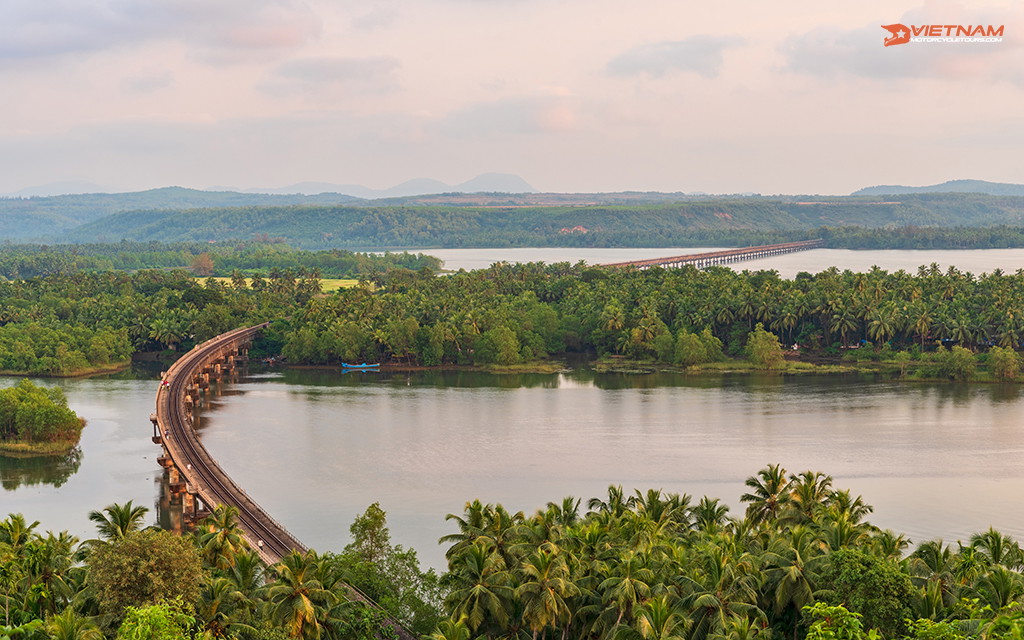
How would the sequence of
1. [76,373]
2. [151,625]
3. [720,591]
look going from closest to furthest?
[151,625], [720,591], [76,373]

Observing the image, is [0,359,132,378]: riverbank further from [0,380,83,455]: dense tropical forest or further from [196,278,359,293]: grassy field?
[196,278,359,293]: grassy field

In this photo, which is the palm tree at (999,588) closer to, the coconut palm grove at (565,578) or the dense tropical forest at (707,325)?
the coconut palm grove at (565,578)

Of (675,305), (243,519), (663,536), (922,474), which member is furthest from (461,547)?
(675,305)

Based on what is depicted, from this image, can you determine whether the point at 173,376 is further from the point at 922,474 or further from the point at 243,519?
the point at 922,474


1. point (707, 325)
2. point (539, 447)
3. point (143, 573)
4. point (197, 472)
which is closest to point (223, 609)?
point (143, 573)

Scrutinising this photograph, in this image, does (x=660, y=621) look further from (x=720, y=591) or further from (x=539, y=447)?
(x=539, y=447)

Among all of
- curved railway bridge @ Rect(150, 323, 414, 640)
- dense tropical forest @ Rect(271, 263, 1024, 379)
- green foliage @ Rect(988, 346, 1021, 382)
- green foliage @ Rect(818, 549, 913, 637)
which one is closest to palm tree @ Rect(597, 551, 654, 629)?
green foliage @ Rect(818, 549, 913, 637)

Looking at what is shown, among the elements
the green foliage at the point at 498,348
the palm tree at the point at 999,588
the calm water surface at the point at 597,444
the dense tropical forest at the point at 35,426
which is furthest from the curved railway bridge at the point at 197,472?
the green foliage at the point at 498,348
